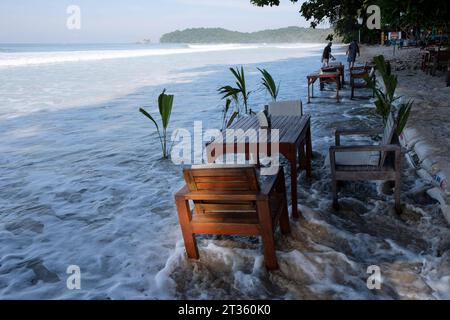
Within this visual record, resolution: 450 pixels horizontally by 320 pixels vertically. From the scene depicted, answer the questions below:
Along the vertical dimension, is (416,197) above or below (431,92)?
below

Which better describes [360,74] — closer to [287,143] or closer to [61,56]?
[287,143]

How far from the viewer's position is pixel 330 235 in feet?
10.3

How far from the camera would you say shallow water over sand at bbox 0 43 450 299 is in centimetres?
259

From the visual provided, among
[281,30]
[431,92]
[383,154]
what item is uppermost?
[281,30]

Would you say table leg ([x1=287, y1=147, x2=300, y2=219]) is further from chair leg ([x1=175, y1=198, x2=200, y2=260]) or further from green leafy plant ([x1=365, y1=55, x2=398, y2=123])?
green leafy plant ([x1=365, y1=55, x2=398, y2=123])

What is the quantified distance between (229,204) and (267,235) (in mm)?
341

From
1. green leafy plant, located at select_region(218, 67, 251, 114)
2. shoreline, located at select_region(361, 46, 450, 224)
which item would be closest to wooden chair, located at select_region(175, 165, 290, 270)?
shoreline, located at select_region(361, 46, 450, 224)

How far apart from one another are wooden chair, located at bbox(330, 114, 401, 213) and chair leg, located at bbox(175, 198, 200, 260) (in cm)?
146

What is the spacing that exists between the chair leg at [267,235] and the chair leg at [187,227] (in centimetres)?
54

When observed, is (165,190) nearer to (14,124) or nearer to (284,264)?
(284,264)

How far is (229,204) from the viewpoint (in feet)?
→ 8.73
